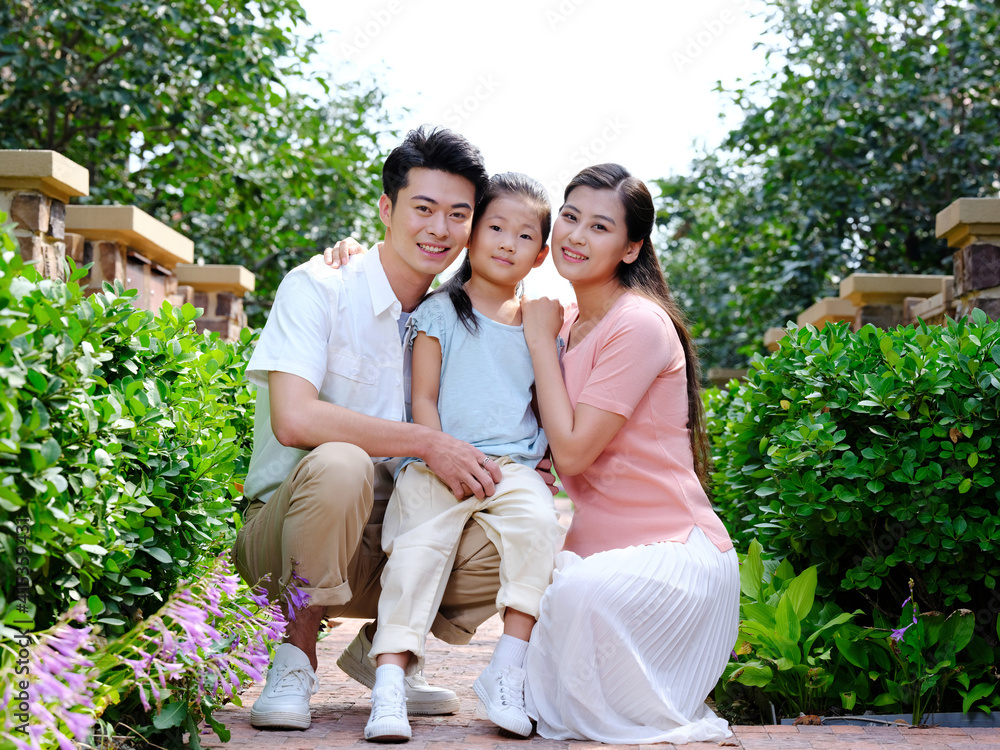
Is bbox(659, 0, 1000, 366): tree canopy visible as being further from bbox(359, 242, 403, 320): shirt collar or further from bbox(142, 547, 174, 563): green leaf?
bbox(142, 547, 174, 563): green leaf

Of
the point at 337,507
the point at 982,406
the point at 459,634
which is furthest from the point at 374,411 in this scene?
the point at 982,406

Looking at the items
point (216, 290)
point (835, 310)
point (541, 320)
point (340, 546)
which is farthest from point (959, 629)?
point (216, 290)

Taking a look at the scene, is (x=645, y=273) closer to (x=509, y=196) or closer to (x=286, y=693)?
(x=509, y=196)

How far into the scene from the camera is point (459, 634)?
302 cm

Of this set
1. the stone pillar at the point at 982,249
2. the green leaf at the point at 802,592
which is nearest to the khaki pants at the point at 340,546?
the green leaf at the point at 802,592

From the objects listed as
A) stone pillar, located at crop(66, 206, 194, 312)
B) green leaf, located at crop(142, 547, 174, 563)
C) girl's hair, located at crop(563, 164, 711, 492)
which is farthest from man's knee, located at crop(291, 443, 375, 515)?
stone pillar, located at crop(66, 206, 194, 312)

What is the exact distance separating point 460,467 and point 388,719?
2.36 feet

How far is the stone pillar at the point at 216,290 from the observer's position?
268 inches

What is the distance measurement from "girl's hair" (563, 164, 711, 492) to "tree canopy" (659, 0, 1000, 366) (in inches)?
155

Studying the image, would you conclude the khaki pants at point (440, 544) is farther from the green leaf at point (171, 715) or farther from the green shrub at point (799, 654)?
the green shrub at point (799, 654)

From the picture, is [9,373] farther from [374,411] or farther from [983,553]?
[983,553]

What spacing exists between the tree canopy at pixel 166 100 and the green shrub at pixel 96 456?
4.57 m

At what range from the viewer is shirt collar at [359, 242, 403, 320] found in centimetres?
316

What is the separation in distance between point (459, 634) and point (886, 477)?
144 cm
